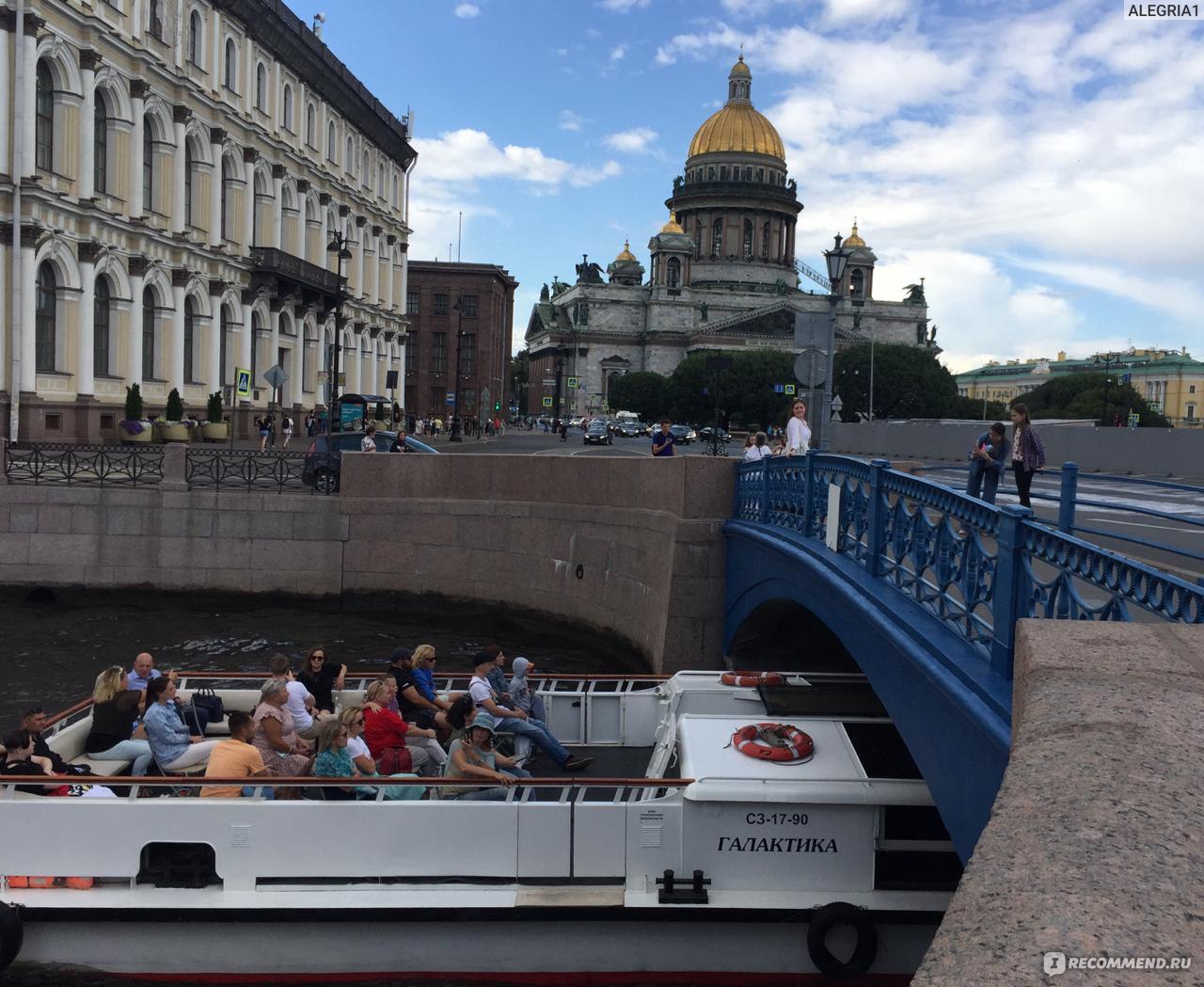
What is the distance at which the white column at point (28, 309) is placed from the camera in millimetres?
30828

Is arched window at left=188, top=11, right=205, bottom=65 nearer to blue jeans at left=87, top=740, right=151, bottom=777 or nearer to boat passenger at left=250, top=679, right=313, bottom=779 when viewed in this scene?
blue jeans at left=87, top=740, right=151, bottom=777

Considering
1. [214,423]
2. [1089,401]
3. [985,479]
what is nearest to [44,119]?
[214,423]

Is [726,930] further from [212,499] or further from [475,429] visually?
[475,429]

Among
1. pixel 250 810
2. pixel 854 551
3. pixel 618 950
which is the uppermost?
pixel 854 551

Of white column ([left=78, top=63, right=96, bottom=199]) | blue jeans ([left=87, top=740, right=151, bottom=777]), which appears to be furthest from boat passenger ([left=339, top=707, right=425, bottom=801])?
white column ([left=78, top=63, right=96, bottom=199])

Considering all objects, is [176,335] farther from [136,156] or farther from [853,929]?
[853,929]

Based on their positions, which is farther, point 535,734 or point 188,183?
point 188,183

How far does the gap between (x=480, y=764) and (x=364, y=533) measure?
1327 cm

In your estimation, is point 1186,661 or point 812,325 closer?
point 1186,661

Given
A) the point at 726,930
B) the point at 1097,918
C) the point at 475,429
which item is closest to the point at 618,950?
the point at 726,930

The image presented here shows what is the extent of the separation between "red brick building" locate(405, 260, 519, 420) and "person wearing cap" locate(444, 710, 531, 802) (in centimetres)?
9430

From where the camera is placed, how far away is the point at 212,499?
72.6 feet

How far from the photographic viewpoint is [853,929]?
8414 millimetres

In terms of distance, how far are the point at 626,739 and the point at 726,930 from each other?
133 inches
